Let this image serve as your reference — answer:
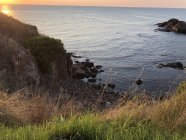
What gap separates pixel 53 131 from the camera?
6.44 metres

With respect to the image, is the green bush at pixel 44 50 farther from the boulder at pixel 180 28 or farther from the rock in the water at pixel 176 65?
the boulder at pixel 180 28

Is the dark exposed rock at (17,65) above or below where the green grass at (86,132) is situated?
below

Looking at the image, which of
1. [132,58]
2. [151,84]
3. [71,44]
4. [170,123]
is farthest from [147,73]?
[170,123]

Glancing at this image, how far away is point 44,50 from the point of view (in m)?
31.8

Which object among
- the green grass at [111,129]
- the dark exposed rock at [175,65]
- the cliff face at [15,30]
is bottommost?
the dark exposed rock at [175,65]

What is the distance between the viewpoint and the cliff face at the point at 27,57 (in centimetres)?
2630

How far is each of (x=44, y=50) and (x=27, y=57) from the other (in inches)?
112

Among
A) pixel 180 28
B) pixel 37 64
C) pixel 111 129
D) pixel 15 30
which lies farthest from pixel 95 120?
pixel 180 28

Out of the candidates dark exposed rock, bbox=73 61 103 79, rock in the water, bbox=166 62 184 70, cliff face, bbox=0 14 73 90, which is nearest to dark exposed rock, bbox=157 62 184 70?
rock in the water, bbox=166 62 184 70

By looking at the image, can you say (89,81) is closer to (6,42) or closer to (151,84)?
(151,84)

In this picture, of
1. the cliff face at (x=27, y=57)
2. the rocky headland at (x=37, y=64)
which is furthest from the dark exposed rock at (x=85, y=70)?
the cliff face at (x=27, y=57)

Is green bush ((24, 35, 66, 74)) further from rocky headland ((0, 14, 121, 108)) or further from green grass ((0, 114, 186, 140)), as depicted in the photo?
green grass ((0, 114, 186, 140))

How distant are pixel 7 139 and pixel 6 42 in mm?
23556

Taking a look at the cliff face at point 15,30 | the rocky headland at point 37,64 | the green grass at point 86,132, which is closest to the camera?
the green grass at point 86,132
